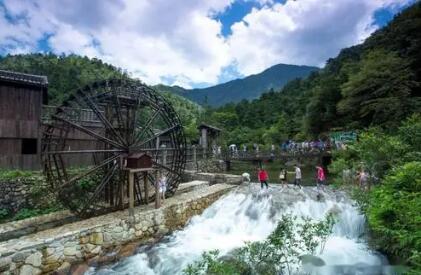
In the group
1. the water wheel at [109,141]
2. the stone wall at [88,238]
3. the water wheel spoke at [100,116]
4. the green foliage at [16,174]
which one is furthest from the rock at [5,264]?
the green foliage at [16,174]

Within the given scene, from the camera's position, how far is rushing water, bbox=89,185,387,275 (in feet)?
30.1

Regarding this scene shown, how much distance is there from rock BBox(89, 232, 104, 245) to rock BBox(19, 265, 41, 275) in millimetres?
1652

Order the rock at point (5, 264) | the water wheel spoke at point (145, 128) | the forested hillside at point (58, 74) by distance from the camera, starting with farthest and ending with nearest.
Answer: the forested hillside at point (58, 74) < the water wheel spoke at point (145, 128) < the rock at point (5, 264)

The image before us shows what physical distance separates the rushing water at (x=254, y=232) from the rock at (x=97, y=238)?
91cm

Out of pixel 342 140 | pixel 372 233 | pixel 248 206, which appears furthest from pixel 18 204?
pixel 342 140

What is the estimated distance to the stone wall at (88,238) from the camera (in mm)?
8016

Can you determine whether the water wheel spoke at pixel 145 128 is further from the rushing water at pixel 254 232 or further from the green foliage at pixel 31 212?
the green foliage at pixel 31 212

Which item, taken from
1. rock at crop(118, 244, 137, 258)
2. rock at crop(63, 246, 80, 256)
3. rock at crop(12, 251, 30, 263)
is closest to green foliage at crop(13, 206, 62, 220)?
rock at crop(118, 244, 137, 258)

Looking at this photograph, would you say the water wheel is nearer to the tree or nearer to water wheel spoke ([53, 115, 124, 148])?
water wheel spoke ([53, 115, 124, 148])

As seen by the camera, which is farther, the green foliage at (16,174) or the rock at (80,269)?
the green foliage at (16,174)

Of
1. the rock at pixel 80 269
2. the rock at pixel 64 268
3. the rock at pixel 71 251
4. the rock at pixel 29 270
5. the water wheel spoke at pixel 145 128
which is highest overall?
the water wheel spoke at pixel 145 128

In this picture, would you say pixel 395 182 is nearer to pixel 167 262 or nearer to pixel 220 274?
pixel 220 274

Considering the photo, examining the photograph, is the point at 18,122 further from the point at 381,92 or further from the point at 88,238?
the point at 381,92

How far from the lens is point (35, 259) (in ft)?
26.7
